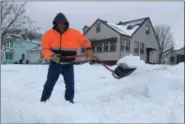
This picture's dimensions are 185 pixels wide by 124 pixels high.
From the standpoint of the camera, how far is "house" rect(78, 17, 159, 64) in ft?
99.7

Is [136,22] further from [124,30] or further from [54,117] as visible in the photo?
[54,117]

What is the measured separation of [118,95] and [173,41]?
143 feet

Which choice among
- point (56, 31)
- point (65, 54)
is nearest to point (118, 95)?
point (65, 54)

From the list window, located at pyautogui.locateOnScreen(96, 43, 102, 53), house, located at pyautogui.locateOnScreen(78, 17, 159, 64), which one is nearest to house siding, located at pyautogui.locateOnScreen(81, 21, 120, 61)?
house, located at pyautogui.locateOnScreen(78, 17, 159, 64)

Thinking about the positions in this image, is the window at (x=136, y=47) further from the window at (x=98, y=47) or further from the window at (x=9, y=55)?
the window at (x=9, y=55)

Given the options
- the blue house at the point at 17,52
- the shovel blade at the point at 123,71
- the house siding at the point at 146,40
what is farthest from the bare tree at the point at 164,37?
the shovel blade at the point at 123,71

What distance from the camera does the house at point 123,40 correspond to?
30391mm

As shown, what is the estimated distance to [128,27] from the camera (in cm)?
3369

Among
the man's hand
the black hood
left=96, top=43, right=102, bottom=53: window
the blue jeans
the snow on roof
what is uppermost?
the snow on roof

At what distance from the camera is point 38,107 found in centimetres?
379

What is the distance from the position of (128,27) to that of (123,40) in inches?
136

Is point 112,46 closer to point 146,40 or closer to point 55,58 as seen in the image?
point 146,40

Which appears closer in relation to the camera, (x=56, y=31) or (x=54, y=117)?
(x=54, y=117)

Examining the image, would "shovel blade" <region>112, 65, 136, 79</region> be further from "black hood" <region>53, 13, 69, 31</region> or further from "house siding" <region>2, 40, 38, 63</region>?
"house siding" <region>2, 40, 38, 63</region>
